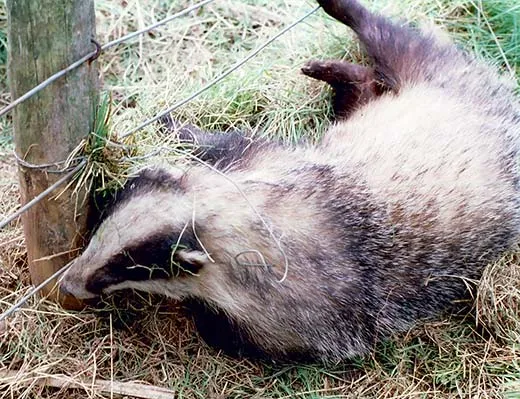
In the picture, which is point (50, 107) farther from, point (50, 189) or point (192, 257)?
point (192, 257)

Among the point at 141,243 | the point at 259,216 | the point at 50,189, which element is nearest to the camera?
the point at 50,189

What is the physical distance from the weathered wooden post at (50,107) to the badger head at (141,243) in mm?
117

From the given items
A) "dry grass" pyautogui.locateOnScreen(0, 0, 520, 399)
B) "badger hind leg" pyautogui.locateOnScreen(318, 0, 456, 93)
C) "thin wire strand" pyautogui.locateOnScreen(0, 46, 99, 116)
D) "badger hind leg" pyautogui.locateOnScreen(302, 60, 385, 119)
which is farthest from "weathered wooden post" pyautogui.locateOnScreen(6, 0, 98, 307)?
"badger hind leg" pyautogui.locateOnScreen(318, 0, 456, 93)

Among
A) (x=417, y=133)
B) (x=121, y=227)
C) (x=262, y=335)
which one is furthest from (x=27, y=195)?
(x=417, y=133)

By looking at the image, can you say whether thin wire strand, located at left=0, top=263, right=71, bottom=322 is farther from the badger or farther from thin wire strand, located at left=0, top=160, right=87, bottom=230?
thin wire strand, located at left=0, top=160, right=87, bottom=230

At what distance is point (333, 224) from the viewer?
12.3 ft

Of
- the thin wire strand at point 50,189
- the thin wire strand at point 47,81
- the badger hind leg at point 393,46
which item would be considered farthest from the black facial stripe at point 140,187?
the badger hind leg at point 393,46

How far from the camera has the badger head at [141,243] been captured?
3.35 m

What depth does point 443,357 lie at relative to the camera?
3.94 m

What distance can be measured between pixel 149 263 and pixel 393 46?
82.0 inches

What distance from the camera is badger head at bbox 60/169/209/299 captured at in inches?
Result: 132

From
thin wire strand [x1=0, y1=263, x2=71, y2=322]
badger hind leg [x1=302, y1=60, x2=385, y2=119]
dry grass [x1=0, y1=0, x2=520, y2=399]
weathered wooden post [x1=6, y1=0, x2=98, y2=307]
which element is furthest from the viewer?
badger hind leg [x1=302, y1=60, x2=385, y2=119]

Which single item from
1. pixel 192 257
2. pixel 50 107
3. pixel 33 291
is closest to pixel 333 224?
pixel 192 257

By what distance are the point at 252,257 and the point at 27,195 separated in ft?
3.14
